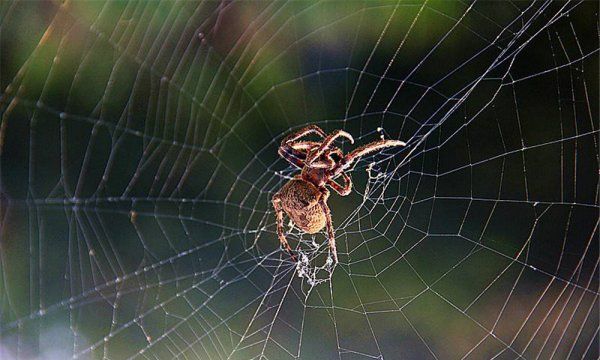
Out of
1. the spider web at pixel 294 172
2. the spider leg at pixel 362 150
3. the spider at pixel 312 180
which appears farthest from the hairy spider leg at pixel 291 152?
the spider web at pixel 294 172

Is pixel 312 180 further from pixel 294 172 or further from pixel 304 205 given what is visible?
pixel 294 172

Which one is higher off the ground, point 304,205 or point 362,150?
point 362,150

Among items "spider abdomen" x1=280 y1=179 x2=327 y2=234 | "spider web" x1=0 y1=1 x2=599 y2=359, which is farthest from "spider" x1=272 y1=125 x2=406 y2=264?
"spider web" x1=0 y1=1 x2=599 y2=359

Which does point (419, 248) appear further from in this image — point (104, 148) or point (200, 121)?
point (104, 148)

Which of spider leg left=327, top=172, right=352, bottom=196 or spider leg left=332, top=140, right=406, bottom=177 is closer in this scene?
spider leg left=332, top=140, right=406, bottom=177

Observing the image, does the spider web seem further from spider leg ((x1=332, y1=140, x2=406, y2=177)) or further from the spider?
spider leg ((x1=332, y1=140, x2=406, y2=177))

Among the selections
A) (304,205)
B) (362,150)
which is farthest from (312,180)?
(362,150)

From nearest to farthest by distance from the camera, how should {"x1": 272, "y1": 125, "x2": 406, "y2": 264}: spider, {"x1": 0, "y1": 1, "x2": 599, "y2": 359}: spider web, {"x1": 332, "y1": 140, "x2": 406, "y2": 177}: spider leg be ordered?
{"x1": 332, "y1": 140, "x2": 406, "y2": 177}: spider leg < {"x1": 272, "y1": 125, "x2": 406, "y2": 264}: spider < {"x1": 0, "y1": 1, "x2": 599, "y2": 359}: spider web
